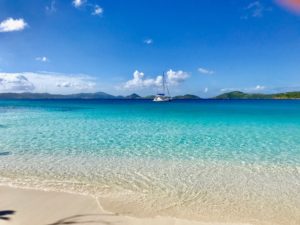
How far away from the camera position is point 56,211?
6172mm

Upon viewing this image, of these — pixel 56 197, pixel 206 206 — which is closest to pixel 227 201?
pixel 206 206

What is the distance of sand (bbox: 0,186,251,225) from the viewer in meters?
5.70

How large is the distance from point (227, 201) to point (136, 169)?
363cm

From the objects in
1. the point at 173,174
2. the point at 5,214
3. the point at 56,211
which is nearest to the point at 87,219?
the point at 56,211

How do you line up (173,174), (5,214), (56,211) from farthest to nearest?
(173,174), (56,211), (5,214)

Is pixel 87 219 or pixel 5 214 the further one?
pixel 5 214

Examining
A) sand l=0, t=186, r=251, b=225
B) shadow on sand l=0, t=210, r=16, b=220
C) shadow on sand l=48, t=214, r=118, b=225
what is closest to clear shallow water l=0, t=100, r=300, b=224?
sand l=0, t=186, r=251, b=225

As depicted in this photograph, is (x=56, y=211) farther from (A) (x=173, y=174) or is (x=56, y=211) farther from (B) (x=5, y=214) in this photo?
(A) (x=173, y=174)

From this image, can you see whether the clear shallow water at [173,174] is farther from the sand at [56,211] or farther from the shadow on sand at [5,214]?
the shadow on sand at [5,214]

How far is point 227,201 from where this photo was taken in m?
6.96

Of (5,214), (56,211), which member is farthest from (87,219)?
(5,214)

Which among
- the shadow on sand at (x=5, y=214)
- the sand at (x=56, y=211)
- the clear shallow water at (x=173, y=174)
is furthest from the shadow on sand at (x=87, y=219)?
the shadow on sand at (x=5, y=214)

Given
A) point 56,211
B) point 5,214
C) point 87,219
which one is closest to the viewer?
point 87,219

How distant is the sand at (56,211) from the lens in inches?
224
